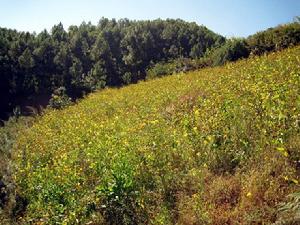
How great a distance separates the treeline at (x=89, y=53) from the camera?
32.4 m

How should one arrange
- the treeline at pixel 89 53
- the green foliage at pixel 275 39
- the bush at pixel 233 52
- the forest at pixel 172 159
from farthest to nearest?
the treeline at pixel 89 53 < the bush at pixel 233 52 < the green foliage at pixel 275 39 < the forest at pixel 172 159

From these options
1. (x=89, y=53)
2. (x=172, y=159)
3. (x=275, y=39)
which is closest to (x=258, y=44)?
(x=275, y=39)

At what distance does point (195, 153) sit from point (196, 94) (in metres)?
4.45

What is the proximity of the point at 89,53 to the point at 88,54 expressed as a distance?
0.14 meters

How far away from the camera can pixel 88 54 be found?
119ft

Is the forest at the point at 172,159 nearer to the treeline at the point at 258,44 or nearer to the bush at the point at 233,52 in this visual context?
the bush at the point at 233,52

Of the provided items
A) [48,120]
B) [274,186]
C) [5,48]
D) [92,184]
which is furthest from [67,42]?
[274,186]

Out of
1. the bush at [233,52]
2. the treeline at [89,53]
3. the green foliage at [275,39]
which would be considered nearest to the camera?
the green foliage at [275,39]

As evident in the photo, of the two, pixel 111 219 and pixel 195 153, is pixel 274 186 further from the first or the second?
pixel 111 219

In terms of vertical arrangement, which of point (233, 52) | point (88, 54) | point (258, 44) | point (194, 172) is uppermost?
point (88, 54)

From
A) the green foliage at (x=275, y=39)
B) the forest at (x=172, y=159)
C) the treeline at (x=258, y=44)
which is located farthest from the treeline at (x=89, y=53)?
the forest at (x=172, y=159)

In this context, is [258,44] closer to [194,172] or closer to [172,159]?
[172,159]

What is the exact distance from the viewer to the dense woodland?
106ft

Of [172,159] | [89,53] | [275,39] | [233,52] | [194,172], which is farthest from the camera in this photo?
[89,53]
